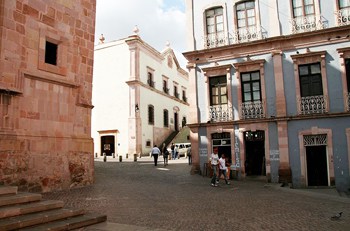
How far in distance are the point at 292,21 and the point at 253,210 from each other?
11823 mm

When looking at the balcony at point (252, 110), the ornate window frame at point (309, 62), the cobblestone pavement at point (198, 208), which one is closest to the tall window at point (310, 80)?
the ornate window frame at point (309, 62)

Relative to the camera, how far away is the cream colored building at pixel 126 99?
1293 inches

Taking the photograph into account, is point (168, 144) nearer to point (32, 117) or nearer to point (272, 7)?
point (272, 7)

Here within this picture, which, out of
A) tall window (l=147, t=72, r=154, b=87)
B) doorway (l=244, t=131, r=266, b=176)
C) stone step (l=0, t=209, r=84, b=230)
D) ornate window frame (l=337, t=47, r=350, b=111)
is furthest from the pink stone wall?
tall window (l=147, t=72, r=154, b=87)

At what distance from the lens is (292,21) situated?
16.8 metres

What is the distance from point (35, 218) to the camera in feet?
19.3

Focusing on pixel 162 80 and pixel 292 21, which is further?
pixel 162 80

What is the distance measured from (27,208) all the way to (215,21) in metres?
15.2

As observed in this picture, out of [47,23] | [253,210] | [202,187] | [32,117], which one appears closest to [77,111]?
[32,117]

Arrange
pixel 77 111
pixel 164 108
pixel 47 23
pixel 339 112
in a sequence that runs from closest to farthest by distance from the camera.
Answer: pixel 47 23
pixel 77 111
pixel 339 112
pixel 164 108

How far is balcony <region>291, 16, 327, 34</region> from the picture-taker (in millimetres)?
16250

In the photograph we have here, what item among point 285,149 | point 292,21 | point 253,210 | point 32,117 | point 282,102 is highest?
point 292,21

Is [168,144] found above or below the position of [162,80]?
below

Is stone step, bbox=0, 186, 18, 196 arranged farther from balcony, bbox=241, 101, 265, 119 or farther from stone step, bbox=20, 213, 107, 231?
balcony, bbox=241, 101, 265, 119
